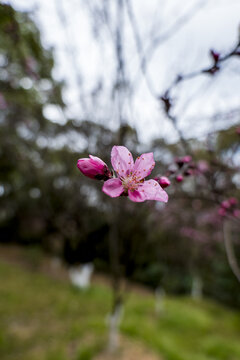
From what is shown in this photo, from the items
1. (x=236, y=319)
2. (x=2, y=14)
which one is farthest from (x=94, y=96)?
(x=236, y=319)

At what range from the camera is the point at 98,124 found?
358 cm

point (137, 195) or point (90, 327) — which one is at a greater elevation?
point (137, 195)

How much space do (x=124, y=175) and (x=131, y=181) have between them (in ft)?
0.10

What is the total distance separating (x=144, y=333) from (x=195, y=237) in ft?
7.77

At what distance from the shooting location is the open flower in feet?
2.36

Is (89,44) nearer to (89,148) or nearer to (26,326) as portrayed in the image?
(89,148)

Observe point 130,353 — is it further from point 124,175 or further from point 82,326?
point 124,175

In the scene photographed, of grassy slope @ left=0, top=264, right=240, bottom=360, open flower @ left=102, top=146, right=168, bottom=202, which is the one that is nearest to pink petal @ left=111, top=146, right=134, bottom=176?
open flower @ left=102, top=146, right=168, bottom=202

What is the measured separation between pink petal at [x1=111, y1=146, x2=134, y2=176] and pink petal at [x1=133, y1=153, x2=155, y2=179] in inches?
1.1

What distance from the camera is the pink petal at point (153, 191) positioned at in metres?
0.71

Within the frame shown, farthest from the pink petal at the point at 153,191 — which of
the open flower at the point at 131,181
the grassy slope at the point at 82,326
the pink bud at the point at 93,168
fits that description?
the grassy slope at the point at 82,326

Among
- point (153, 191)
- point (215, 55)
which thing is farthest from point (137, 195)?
point (215, 55)

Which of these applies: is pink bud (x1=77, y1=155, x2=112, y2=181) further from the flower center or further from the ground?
the ground

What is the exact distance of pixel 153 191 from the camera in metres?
0.74
